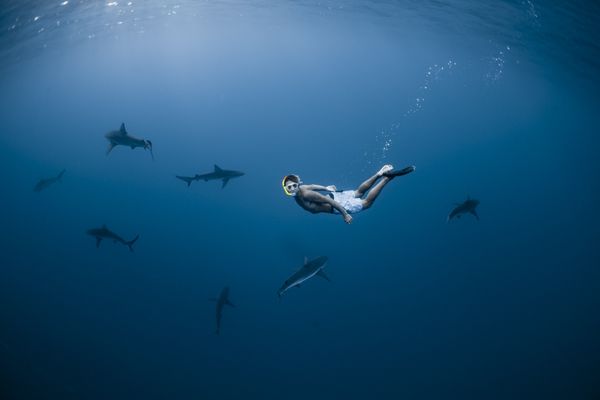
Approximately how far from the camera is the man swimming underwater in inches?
236

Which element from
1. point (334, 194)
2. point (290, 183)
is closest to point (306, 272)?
point (334, 194)

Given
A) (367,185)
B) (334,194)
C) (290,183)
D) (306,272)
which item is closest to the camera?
(290,183)

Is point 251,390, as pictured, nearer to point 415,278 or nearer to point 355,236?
point 415,278

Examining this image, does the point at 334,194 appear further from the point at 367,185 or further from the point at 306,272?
the point at 306,272

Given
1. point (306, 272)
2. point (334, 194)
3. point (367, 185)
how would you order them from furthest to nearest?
1. point (306, 272)
2. point (334, 194)
3. point (367, 185)

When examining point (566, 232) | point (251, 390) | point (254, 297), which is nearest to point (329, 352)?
point (251, 390)

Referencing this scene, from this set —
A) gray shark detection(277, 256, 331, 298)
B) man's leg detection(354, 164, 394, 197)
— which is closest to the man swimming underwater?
man's leg detection(354, 164, 394, 197)

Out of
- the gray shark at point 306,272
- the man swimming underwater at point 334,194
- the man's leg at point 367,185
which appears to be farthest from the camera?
the gray shark at point 306,272

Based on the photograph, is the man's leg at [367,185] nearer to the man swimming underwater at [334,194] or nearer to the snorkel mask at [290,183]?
the man swimming underwater at [334,194]

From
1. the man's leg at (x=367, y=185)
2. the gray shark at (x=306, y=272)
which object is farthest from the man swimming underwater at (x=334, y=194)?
the gray shark at (x=306, y=272)

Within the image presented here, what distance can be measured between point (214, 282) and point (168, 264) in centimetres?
552

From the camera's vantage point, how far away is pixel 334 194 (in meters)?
6.73

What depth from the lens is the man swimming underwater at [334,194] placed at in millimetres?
5984

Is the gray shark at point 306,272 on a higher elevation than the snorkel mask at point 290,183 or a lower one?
lower
